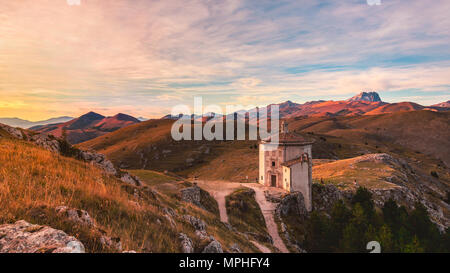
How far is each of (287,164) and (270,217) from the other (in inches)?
435

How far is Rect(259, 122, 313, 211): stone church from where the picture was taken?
137ft

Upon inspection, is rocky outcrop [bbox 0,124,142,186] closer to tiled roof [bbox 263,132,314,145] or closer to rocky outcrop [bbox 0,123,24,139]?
rocky outcrop [bbox 0,123,24,139]

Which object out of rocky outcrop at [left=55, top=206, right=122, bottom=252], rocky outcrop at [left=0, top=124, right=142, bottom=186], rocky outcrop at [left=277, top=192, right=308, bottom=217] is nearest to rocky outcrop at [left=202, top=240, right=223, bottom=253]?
rocky outcrop at [left=55, top=206, right=122, bottom=252]

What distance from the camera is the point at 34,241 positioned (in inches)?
189

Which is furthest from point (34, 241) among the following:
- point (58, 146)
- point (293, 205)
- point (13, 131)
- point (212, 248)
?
point (293, 205)

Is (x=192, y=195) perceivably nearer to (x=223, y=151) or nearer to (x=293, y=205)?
(x=293, y=205)

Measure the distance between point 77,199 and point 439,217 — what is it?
65.0m

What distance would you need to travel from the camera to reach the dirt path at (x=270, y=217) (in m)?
30.2

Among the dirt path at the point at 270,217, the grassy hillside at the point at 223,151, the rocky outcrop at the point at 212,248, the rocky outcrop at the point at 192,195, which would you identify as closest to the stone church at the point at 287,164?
the dirt path at the point at 270,217

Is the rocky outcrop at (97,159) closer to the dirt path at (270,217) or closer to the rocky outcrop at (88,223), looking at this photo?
the rocky outcrop at (88,223)
